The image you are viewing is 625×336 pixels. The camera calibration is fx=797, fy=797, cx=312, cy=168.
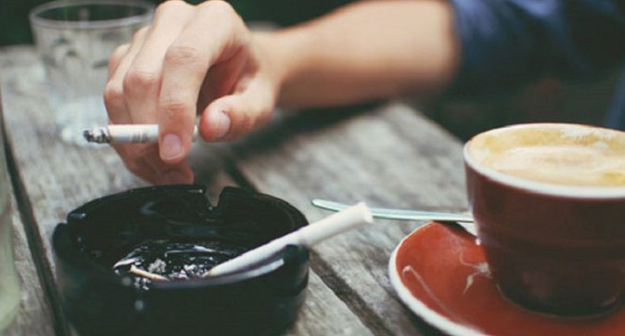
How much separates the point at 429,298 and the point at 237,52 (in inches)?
19.5

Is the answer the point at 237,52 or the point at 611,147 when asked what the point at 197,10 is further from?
the point at 611,147

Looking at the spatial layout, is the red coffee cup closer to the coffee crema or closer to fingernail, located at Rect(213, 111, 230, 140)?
the coffee crema

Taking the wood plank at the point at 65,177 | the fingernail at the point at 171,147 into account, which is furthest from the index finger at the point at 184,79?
the wood plank at the point at 65,177

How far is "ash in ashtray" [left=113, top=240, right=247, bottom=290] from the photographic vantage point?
719 mm

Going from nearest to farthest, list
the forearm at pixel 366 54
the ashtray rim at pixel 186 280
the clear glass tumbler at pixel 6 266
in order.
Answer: the ashtray rim at pixel 186 280
the clear glass tumbler at pixel 6 266
the forearm at pixel 366 54

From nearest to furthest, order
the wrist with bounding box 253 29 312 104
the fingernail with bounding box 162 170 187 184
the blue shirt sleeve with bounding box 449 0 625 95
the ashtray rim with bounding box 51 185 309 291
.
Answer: the ashtray rim with bounding box 51 185 309 291
the fingernail with bounding box 162 170 187 184
the wrist with bounding box 253 29 312 104
the blue shirt sleeve with bounding box 449 0 625 95

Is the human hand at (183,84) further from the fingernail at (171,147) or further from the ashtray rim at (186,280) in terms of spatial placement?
the ashtray rim at (186,280)

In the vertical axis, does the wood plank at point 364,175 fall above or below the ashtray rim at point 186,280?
below

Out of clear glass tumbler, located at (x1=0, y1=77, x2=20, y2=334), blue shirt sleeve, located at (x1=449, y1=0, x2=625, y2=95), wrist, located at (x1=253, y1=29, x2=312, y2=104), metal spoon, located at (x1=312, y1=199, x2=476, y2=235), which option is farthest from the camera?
blue shirt sleeve, located at (x1=449, y1=0, x2=625, y2=95)

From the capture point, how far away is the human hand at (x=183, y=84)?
87 centimetres

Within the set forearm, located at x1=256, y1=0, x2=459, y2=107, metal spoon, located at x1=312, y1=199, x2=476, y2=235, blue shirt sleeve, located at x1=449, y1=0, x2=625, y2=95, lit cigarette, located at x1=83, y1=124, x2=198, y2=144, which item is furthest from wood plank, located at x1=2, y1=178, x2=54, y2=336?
blue shirt sleeve, located at x1=449, y1=0, x2=625, y2=95

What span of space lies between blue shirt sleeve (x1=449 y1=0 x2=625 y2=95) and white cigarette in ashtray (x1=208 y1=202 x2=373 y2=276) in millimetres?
981

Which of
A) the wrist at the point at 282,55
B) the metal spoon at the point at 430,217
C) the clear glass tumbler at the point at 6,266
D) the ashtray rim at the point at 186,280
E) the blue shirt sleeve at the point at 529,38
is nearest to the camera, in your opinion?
the ashtray rim at the point at 186,280

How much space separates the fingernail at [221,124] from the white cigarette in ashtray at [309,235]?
278mm
